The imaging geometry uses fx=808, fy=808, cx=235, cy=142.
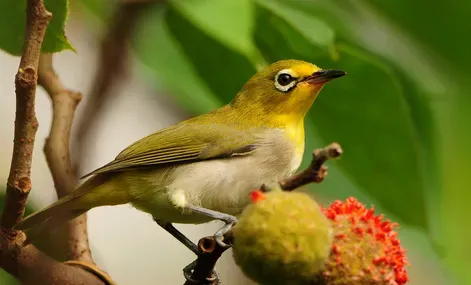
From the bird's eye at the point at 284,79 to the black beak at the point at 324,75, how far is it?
0.60 feet

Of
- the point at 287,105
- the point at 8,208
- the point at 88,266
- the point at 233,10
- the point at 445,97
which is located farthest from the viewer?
the point at 287,105

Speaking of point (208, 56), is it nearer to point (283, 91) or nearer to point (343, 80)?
point (343, 80)

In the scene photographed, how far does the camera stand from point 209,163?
346 centimetres

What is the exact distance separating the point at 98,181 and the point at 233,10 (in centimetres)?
89

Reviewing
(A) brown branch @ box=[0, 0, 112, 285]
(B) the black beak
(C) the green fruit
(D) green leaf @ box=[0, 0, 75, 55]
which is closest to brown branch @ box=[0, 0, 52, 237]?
(A) brown branch @ box=[0, 0, 112, 285]

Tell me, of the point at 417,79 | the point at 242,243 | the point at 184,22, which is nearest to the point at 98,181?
the point at 184,22

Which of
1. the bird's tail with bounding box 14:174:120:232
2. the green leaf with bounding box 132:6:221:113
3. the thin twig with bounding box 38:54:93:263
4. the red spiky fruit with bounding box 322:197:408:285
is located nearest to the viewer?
the red spiky fruit with bounding box 322:197:408:285

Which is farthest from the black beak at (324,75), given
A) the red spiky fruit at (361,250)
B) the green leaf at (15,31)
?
the green leaf at (15,31)

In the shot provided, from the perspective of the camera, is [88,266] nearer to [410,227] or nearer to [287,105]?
[410,227]

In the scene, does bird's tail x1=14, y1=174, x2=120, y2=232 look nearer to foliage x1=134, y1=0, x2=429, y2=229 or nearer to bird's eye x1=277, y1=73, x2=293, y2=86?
foliage x1=134, y1=0, x2=429, y2=229

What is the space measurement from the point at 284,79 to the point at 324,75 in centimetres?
61

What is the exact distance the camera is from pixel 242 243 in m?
1.82

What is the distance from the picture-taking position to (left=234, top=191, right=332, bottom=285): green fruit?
1794mm

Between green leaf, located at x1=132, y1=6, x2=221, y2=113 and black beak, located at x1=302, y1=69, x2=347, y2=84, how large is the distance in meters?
0.44
